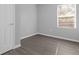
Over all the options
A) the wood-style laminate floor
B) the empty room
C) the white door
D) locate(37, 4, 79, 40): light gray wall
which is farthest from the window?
the white door

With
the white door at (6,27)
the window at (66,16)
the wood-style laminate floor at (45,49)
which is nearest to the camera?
the white door at (6,27)

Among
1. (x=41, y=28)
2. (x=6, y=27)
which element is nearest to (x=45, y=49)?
(x=6, y=27)

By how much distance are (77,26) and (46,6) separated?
6.49 ft

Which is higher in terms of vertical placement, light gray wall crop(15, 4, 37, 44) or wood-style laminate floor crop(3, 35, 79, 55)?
light gray wall crop(15, 4, 37, 44)

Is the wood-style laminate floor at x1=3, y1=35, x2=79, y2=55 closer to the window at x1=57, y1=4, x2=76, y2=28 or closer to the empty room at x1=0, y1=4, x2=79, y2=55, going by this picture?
the empty room at x1=0, y1=4, x2=79, y2=55

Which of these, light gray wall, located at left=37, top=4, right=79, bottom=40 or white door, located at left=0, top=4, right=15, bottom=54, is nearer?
white door, located at left=0, top=4, right=15, bottom=54

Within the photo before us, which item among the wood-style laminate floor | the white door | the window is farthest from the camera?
the window

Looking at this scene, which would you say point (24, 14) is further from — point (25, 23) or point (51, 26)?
point (51, 26)

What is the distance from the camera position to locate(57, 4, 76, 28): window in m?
4.52

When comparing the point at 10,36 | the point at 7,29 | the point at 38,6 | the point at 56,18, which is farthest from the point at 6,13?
the point at 38,6

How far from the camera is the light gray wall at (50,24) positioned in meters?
4.53

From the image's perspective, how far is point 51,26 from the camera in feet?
17.4

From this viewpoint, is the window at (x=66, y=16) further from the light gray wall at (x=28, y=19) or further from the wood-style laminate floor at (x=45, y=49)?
the light gray wall at (x=28, y=19)

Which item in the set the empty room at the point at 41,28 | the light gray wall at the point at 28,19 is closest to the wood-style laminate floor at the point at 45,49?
the empty room at the point at 41,28
